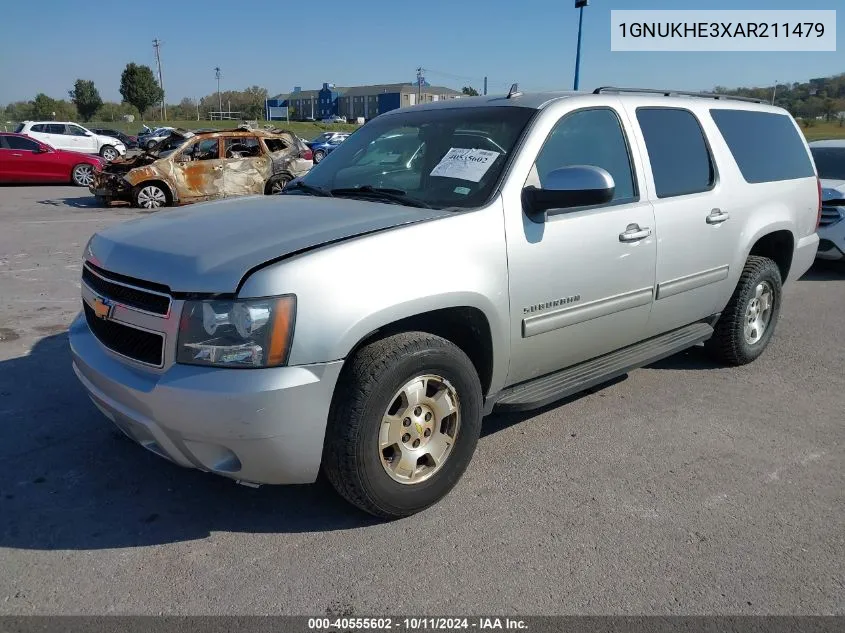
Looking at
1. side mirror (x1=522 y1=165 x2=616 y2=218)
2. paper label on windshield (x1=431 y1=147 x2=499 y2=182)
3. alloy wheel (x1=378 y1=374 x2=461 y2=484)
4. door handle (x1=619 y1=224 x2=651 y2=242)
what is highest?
paper label on windshield (x1=431 y1=147 x2=499 y2=182)

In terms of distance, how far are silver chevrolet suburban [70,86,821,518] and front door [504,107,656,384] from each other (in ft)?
0.04

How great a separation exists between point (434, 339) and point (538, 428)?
4.52 ft

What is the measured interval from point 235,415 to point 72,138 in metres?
27.6

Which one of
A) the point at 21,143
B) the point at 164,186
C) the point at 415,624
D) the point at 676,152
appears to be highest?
the point at 676,152

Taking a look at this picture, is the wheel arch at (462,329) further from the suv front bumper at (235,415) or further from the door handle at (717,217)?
the door handle at (717,217)

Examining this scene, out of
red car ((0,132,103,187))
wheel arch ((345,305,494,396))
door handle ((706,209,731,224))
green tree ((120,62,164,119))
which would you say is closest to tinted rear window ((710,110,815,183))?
door handle ((706,209,731,224))

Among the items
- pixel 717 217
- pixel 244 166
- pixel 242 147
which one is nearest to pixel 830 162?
pixel 717 217

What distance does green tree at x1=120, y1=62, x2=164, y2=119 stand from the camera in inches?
3022

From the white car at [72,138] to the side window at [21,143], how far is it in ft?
18.8

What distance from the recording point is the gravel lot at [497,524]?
101 inches

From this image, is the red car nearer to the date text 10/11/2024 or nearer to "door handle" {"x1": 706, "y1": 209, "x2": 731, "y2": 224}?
"door handle" {"x1": 706, "y1": 209, "x2": 731, "y2": 224}

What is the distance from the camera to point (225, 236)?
290cm

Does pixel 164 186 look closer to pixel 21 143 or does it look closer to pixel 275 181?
pixel 275 181

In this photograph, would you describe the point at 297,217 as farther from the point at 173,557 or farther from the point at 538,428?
the point at 538,428
